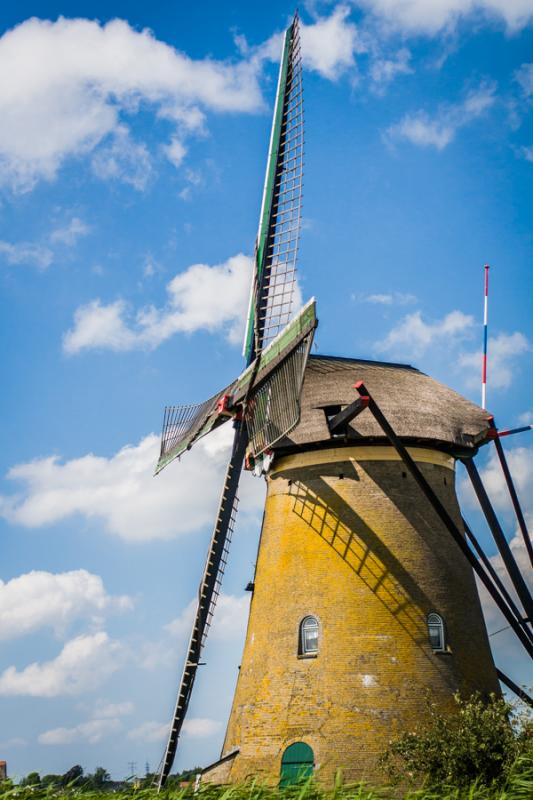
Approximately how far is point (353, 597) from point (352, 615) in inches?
13.4

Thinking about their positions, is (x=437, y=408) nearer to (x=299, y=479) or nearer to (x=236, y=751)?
(x=299, y=479)

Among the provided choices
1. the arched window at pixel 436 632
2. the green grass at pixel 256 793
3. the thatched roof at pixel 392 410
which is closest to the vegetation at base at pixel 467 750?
the green grass at pixel 256 793

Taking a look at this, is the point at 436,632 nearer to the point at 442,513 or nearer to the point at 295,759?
the point at 442,513

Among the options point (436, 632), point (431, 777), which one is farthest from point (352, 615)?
point (431, 777)

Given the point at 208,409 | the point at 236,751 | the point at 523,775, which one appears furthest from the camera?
the point at 208,409

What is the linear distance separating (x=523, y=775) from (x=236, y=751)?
6.78m

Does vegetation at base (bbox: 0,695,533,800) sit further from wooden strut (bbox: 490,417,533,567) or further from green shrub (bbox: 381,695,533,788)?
wooden strut (bbox: 490,417,533,567)

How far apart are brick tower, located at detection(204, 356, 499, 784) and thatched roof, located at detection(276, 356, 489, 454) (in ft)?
0.10

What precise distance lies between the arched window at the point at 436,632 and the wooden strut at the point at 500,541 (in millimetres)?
1813

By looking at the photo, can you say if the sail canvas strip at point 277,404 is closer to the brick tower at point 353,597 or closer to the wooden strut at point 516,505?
the brick tower at point 353,597

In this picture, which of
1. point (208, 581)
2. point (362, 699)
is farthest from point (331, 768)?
point (208, 581)

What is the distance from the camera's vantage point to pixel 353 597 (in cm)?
1819

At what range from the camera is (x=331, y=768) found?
16.8 meters

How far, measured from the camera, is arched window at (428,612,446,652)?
59.8 feet
